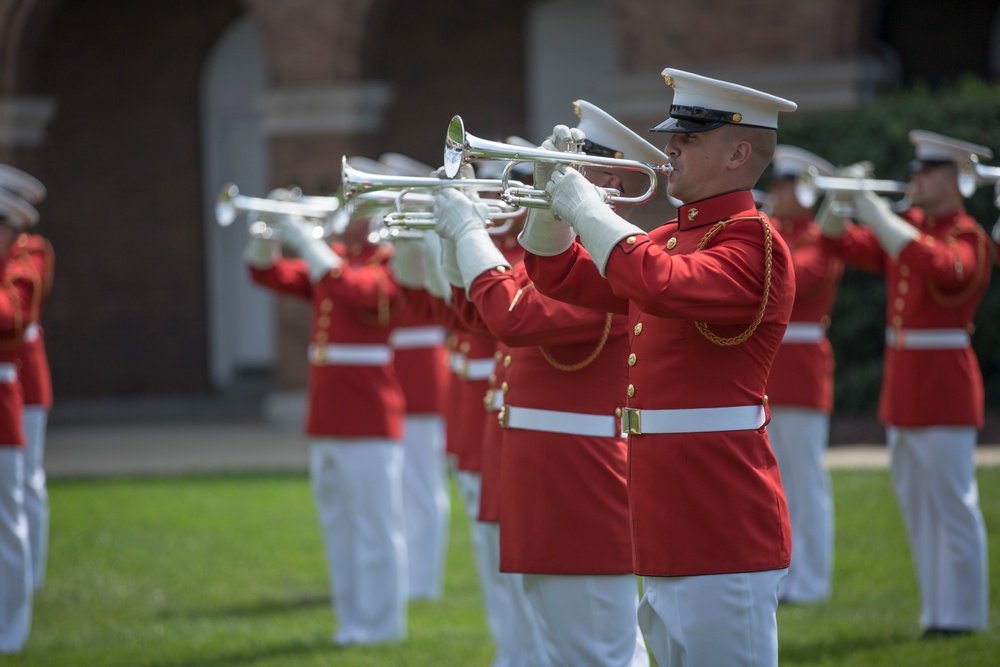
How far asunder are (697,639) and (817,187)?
13.1 ft

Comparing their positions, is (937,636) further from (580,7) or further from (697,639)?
(580,7)

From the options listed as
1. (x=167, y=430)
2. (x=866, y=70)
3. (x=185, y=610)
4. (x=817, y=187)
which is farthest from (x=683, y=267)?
(x=167, y=430)

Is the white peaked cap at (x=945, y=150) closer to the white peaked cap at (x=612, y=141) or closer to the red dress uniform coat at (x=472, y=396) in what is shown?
the red dress uniform coat at (x=472, y=396)

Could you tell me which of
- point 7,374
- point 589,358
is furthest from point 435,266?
point 7,374

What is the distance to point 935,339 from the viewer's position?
621 centimetres

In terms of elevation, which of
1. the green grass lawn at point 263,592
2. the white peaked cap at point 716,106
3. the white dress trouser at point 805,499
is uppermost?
the white peaked cap at point 716,106

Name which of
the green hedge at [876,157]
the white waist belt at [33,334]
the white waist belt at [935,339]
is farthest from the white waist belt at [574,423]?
the green hedge at [876,157]

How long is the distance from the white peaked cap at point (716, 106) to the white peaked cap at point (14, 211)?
Result: 403 cm

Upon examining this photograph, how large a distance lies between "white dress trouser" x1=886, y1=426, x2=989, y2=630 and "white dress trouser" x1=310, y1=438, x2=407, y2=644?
2.34m

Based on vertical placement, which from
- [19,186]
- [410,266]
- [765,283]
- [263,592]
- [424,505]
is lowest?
[263,592]

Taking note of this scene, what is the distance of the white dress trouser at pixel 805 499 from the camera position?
7059 millimetres

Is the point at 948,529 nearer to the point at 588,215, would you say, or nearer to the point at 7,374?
the point at 588,215

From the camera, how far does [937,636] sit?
603 centimetres

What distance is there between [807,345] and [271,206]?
110 inches
